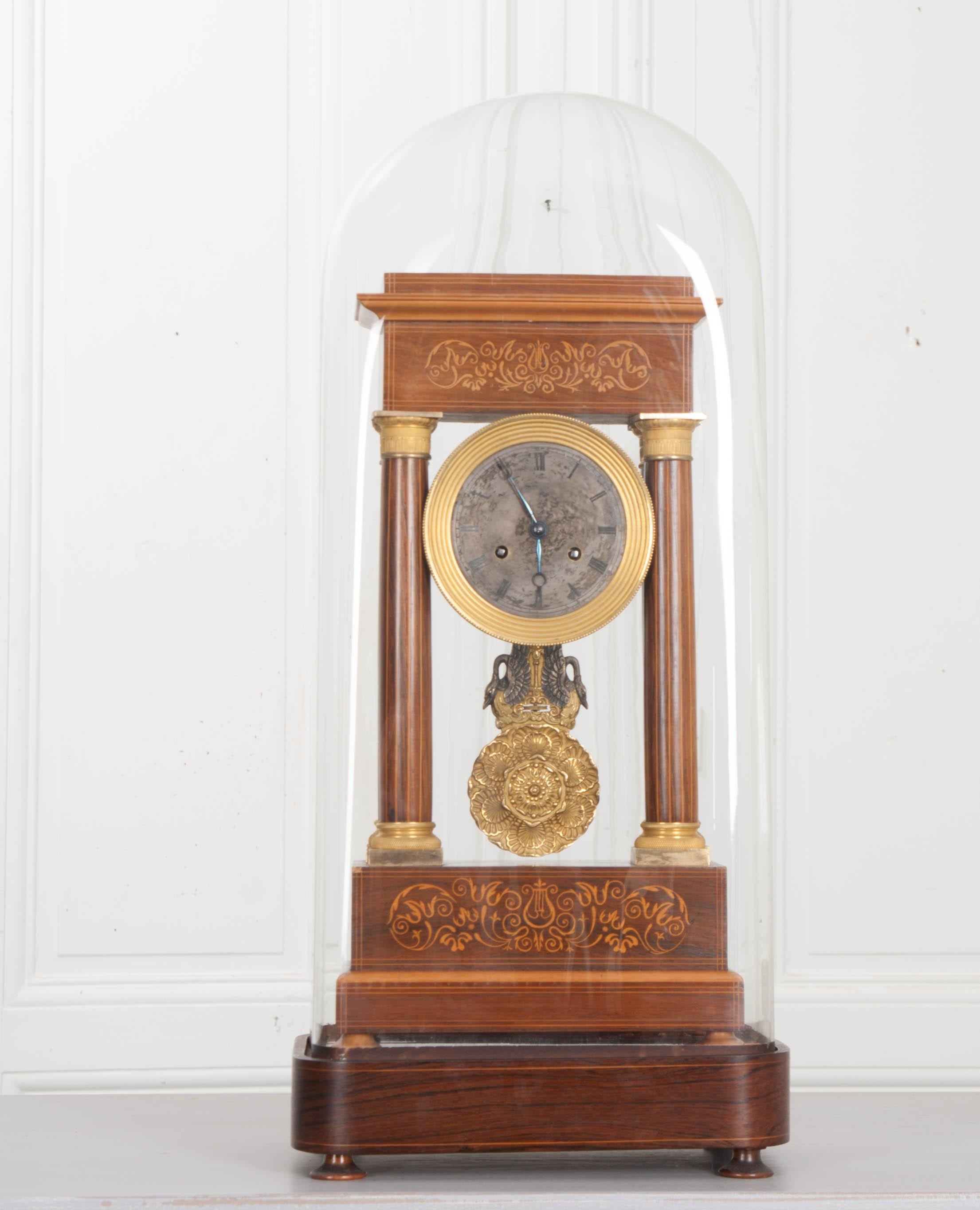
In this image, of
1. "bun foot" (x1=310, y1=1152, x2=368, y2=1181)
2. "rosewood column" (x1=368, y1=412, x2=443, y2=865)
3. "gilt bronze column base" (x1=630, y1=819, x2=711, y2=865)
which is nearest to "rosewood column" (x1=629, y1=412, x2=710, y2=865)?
"gilt bronze column base" (x1=630, y1=819, x2=711, y2=865)

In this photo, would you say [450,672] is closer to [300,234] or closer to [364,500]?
[364,500]

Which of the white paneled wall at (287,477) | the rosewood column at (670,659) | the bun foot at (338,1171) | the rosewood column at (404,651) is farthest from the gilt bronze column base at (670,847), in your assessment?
the white paneled wall at (287,477)

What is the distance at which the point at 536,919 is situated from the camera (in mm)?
1203

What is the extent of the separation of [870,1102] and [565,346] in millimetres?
786

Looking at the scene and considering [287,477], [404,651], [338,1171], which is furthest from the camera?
[287,477]

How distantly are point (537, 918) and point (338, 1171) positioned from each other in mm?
242

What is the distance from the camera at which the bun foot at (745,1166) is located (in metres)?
1.13

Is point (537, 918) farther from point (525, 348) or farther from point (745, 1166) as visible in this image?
point (525, 348)

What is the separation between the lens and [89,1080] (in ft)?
6.36

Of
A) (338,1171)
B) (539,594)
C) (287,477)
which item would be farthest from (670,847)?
(287,477)

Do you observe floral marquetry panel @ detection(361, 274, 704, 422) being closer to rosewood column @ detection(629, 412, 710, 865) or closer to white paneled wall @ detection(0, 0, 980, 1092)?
rosewood column @ detection(629, 412, 710, 865)

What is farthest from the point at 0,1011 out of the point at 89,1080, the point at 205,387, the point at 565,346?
the point at 565,346

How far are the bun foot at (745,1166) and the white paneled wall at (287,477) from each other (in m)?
0.88

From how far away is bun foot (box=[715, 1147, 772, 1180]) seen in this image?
1.13 metres
